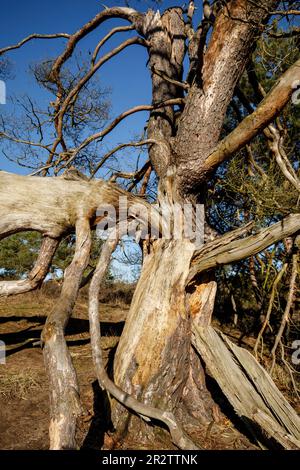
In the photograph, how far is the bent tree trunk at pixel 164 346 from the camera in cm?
284

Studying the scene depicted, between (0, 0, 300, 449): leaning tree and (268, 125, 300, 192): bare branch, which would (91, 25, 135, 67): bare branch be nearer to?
(0, 0, 300, 449): leaning tree

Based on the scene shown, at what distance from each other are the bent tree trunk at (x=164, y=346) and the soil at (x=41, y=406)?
0.52ft

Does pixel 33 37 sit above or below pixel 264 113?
above

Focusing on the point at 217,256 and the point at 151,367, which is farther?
the point at 217,256

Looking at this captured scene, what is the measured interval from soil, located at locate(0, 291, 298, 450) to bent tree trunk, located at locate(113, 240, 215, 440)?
16 cm

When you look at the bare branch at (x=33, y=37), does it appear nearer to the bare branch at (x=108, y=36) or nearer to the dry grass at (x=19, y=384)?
the bare branch at (x=108, y=36)

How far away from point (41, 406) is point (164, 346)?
4.30ft

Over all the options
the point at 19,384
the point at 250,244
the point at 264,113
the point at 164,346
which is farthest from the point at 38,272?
the point at 264,113

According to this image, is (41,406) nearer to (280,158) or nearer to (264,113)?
(264,113)

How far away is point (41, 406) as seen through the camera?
3186 mm

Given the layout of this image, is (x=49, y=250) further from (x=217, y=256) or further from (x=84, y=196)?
(x=217, y=256)

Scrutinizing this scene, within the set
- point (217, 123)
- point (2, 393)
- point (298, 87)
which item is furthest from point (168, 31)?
point (2, 393)
